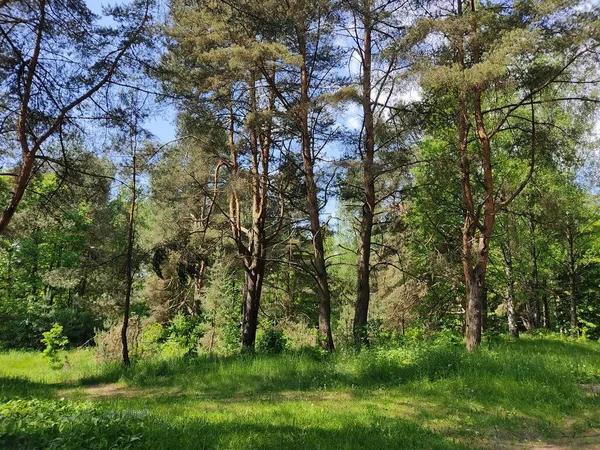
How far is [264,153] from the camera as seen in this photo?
1277 centimetres

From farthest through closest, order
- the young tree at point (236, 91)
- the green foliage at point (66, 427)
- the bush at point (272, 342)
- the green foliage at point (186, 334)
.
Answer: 1. the green foliage at point (186, 334)
2. the bush at point (272, 342)
3. the young tree at point (236, 91)
4. the green foliage at point (66, 427)

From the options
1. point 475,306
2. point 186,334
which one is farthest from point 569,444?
point 186,334

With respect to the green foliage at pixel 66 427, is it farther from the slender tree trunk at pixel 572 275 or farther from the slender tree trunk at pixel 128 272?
the slender tree trunk at pixel 572 275

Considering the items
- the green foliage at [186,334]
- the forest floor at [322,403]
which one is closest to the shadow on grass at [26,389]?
the forest floor at [322,403]

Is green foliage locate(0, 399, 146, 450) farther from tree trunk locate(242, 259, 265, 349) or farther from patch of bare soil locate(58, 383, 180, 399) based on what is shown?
tree trunk locate(242, 259, 265, 349)

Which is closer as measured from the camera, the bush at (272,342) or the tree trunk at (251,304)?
the bush at (272,342)

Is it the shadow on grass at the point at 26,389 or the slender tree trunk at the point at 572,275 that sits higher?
the slender tree trunk at the point at 572,275

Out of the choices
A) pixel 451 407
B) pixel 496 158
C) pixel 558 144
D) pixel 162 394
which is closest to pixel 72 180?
pixel 162 394

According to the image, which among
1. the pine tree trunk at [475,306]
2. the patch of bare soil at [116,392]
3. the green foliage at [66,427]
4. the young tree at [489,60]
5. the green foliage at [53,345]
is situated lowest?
the patch of bare soil at [116,392]

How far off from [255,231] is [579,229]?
17336 millimetres

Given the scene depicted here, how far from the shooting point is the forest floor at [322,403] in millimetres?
4094

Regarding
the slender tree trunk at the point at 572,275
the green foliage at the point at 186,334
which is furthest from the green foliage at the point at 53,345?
the slender tree trunk at the point at 572,275

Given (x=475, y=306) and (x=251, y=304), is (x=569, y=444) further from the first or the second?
(x=251, y=304)

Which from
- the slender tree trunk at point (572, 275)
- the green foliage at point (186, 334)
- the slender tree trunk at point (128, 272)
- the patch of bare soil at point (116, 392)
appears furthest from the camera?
the slender tree trunk at point (572, 275)
